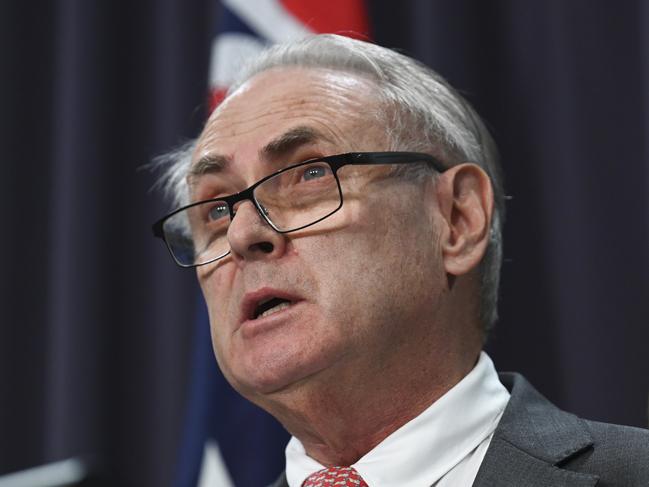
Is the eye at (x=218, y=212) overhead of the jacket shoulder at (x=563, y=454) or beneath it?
overhead

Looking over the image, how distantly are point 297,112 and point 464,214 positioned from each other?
1.17 feet

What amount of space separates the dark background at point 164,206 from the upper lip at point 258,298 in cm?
102

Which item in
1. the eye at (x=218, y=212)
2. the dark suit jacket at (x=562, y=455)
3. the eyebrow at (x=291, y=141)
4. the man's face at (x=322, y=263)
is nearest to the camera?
the dark suit jacket at (x=562, y=455)

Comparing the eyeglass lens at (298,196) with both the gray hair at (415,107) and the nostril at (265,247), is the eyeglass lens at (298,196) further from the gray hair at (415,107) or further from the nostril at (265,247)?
the gray hair at (415,107)

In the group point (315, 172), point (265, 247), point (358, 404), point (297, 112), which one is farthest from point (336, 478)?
point (297, 112)

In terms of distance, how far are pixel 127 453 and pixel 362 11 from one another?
1.55 metres

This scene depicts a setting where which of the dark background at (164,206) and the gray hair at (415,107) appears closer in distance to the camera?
the gray hair at (415,107)

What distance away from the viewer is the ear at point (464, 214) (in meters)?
1.54

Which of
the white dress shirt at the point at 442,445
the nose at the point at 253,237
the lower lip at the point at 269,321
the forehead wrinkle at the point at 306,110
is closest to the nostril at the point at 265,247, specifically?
the nose at the point at 253,237

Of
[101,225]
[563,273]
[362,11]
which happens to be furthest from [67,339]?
[563,273]

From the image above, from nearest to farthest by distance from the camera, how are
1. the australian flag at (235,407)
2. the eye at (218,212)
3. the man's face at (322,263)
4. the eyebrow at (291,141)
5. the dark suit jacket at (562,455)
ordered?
the dark suit jacket at (562,455) < the man's face at (322,263) < the eyebrow at (291,141) < the eye at (218,212) < the australian flag at (235,407)

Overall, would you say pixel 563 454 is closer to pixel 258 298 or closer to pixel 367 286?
pixel 367 286

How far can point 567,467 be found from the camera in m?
1.32

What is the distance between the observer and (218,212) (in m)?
1.67
